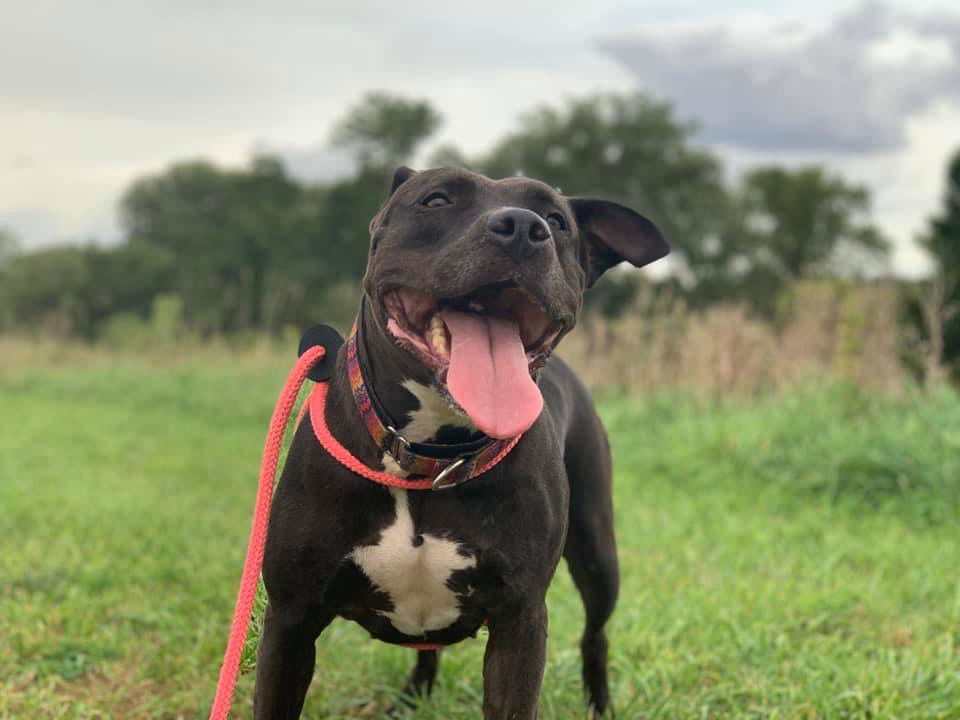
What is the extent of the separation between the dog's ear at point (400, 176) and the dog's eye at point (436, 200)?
17 centimetres

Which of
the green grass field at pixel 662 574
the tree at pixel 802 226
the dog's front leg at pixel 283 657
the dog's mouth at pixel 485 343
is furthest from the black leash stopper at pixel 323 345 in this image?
the tree at pixel 802 226

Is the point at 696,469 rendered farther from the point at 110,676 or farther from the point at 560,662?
the point at 110,676

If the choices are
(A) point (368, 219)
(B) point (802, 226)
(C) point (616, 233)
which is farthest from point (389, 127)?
(C) point (616, 233)

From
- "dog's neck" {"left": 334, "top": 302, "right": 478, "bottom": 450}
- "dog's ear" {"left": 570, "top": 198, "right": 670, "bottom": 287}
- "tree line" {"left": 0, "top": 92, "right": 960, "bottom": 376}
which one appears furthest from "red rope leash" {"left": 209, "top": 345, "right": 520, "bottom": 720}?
"tree line" {"left": 0, "top": 92, "right": 960, "bottom": 376}

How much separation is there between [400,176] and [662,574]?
10.5 feet

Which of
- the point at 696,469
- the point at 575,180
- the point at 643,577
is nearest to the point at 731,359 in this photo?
the point at 696,469

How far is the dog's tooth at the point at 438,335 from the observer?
228 cm

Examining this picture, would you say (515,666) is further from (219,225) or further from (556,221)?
(219,225)

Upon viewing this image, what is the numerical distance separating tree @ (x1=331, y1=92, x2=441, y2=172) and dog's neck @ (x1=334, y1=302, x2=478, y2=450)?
29.7 meters

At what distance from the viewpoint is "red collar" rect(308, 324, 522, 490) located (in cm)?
230

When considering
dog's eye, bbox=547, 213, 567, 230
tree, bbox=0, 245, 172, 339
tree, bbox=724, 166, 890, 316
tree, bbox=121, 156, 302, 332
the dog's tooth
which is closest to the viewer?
the dog's tooth

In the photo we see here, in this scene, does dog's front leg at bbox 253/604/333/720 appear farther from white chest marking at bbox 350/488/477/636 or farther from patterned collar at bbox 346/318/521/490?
patterned collar at bbox 346/318/521/490

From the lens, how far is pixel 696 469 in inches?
304

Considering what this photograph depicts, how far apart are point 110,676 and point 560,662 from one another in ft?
5.48
